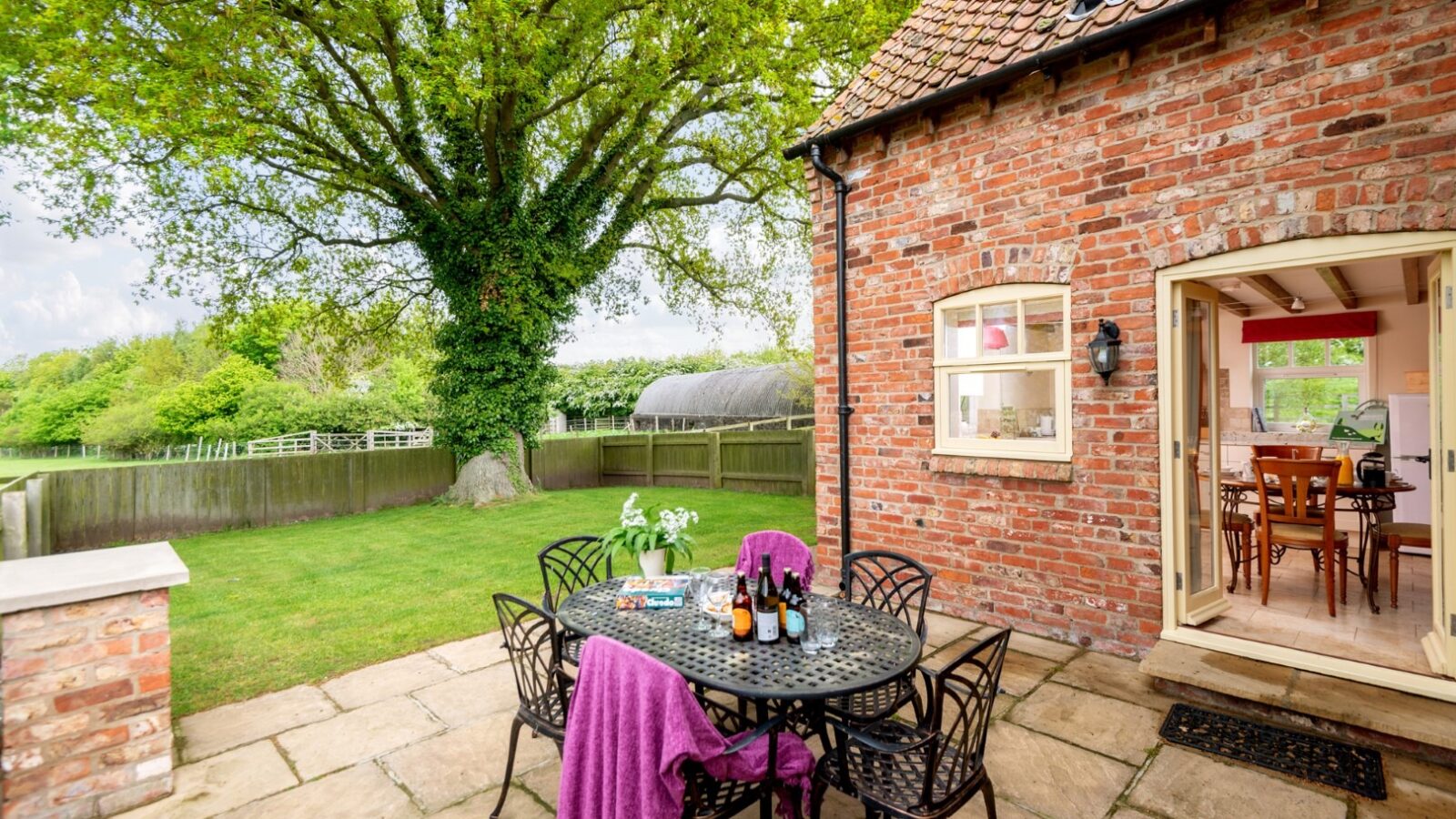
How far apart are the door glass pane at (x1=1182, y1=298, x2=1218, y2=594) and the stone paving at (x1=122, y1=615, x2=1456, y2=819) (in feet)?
3.08

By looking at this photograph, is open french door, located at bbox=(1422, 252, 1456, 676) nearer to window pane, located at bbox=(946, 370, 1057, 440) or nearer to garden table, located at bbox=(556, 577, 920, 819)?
window pane, located at bbox=(946, 370, 1057, 440)

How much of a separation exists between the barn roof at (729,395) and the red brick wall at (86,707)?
46.2ft

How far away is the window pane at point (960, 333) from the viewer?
15.4 ft

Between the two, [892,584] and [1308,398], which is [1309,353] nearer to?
[1308,398]

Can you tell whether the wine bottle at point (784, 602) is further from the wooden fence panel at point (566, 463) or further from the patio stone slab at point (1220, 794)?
the wooden fence panel at point (566, 463)

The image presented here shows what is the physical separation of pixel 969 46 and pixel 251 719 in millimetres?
6182

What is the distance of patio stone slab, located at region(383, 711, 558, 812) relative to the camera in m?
2.69

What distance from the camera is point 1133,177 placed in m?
3.91

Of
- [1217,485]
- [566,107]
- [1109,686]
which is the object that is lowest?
[1109,686]

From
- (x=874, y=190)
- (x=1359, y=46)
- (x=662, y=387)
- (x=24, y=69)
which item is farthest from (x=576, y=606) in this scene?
(x=662, y=387)

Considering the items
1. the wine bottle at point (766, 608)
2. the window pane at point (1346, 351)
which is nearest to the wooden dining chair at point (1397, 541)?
the wine bottle at point (766, 608)

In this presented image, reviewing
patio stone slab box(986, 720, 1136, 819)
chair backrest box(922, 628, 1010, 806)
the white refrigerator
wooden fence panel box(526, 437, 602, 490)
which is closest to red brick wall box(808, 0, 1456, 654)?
patio stone slab box(986, 720, 1136, 819)

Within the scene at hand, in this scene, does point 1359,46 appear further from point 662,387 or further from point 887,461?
point 662,387

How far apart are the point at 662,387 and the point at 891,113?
68.1 ft
